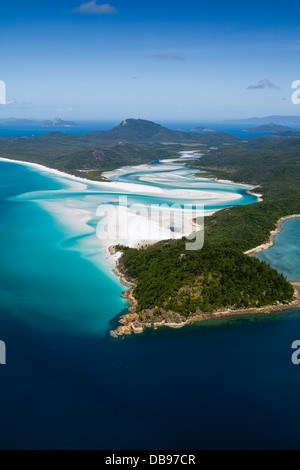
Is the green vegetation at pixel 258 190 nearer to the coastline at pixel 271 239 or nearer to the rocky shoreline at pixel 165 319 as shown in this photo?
the coastline at pixel 271 239

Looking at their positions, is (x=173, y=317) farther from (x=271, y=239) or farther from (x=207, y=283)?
(x=271, y=239)

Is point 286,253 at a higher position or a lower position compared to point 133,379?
higher

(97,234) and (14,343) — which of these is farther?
(97,234)

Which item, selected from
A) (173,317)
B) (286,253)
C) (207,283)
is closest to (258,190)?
(286,253)

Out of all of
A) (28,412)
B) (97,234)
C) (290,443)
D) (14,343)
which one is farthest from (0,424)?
(97,234)

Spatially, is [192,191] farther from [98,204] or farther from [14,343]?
[14,343]

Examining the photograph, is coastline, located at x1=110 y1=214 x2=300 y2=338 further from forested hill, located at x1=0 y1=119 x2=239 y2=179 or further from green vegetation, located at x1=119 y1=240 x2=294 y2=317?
forested hill, located at x1=0 y1=119 x2=239 y2=179

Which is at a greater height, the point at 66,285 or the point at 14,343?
the point at 66,285
